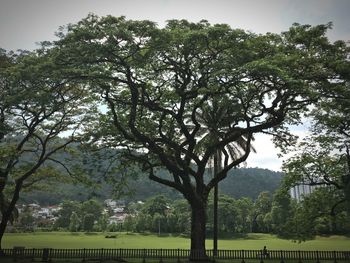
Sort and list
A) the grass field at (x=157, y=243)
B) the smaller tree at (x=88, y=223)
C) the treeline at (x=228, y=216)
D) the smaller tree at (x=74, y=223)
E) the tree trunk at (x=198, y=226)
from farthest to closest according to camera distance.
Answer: the smaller tree at (x=88, y=223) → the smaller tree at (x=74, y=223) → the treeline at (x=228, y=216) → the grass field at (x=157, y=243) → the tree trunk at (x=198, y=226)

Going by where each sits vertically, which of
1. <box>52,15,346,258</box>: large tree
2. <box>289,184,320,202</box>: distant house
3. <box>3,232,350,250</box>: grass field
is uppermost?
<box>52,15,346,258</box>: large tree

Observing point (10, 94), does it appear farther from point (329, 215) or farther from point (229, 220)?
point (229, 220)

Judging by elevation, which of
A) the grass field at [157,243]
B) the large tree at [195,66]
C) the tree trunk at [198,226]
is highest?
the large tree at [195,66]

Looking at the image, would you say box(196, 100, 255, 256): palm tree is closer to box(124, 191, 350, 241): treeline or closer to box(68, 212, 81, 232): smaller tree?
box(124, 191, 350, 241): treeline

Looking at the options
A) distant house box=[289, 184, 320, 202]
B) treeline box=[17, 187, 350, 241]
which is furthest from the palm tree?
treeline box=[17, 187, 350, 241]

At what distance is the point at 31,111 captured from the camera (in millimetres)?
29156

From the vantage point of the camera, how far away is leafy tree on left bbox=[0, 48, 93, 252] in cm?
2209

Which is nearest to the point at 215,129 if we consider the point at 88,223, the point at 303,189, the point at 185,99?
the point at 185,99

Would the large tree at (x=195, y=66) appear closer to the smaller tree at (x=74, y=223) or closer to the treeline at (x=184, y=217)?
the treeline at (x=184, y=217)

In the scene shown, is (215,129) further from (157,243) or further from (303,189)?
(303,189)

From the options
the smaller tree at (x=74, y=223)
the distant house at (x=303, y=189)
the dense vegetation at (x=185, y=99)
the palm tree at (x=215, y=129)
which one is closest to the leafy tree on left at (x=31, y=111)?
the dense vegetation at (x=185, y=99)

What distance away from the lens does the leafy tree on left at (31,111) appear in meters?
22.1

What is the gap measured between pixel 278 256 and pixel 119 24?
68.1ft

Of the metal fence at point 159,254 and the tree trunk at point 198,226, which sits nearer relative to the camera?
the tree trunk at point 198,226
